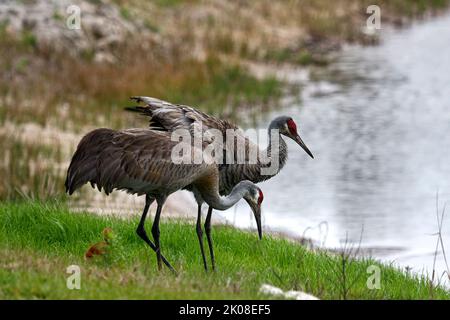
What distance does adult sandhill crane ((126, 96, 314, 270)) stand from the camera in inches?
363

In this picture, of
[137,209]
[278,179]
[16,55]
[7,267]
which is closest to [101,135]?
Result: [7,267]

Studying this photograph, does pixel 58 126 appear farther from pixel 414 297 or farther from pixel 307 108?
pixel 414 297

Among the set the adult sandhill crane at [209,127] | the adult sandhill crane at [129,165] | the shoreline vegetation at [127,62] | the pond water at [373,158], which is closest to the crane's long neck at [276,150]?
the adult sandhill crane at [209,127]

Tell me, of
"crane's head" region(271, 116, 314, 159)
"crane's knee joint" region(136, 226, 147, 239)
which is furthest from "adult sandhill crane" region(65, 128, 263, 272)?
"crane's head" region(271, 116, 314, 159)

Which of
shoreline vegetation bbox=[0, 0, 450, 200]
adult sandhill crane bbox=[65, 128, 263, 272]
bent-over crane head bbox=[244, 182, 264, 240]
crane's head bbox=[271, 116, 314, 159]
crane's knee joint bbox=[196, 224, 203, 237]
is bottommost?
crane's knee joint bbox=[196, 224, 203, 237]

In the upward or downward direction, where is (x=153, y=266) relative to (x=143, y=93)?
downward

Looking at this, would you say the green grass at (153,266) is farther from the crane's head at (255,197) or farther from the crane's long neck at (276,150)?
the crane's long neck at (276,150)

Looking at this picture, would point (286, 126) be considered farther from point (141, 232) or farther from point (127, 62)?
point (127, 62)

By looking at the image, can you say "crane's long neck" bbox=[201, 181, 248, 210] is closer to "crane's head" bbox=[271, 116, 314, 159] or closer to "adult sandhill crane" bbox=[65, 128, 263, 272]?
"adult sandhill crane" bbox=[65, 128, 263, 272]

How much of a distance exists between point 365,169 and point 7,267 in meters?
10.1

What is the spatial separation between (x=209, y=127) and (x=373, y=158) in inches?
328

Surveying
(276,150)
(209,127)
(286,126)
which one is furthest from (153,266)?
(286,126)

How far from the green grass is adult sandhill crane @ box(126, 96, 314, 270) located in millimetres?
519

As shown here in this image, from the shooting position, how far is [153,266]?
8.61 m
